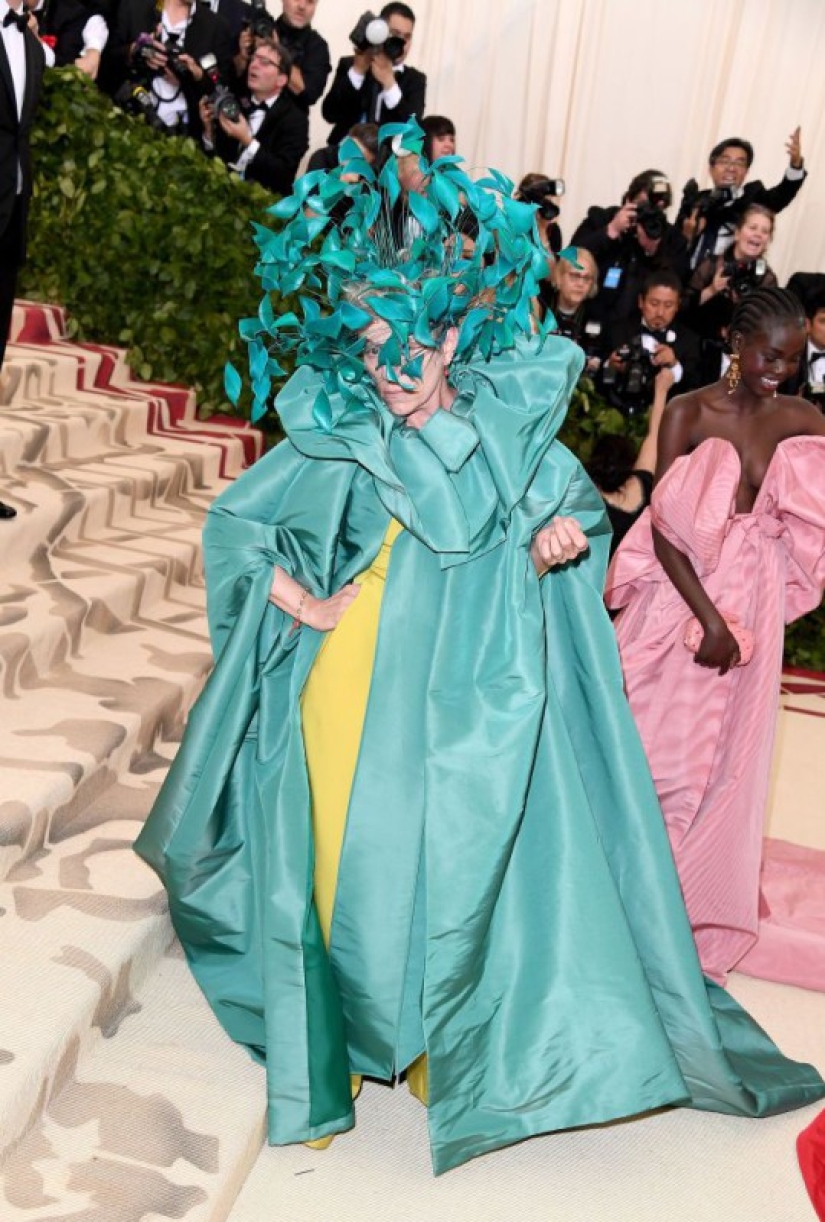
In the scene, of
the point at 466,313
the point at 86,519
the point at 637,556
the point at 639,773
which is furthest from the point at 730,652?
the point at 86,519

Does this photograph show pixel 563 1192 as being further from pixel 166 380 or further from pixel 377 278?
pixel 166 380

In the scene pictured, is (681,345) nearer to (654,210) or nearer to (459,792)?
(654,210)

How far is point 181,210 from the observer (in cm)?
596

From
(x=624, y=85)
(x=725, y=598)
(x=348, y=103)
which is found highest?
(x=624, y=85)

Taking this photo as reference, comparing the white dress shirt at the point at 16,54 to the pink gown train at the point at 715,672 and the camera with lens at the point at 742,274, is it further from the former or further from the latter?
the camera with lens at the point at 742,274

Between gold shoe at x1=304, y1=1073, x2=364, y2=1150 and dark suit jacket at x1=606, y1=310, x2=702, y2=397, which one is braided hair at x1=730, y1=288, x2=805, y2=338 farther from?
dark suit jacket at x1=606, y1=310, x2=702, y2=397

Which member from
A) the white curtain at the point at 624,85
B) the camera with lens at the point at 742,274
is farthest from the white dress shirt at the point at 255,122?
the white curtain at the point at 624,85

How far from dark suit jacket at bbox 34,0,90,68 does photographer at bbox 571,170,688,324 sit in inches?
102

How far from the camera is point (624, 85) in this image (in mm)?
9445

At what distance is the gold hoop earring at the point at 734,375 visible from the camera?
3.04 meters

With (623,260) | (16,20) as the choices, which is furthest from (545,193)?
(16,20)

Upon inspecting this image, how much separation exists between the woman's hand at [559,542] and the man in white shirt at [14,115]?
2.33 meters

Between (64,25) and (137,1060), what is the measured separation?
5489 mm

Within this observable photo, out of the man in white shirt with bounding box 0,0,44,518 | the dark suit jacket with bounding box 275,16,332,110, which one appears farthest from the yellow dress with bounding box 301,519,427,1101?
the dark suit jacket with bounding box 275,16,332,110
